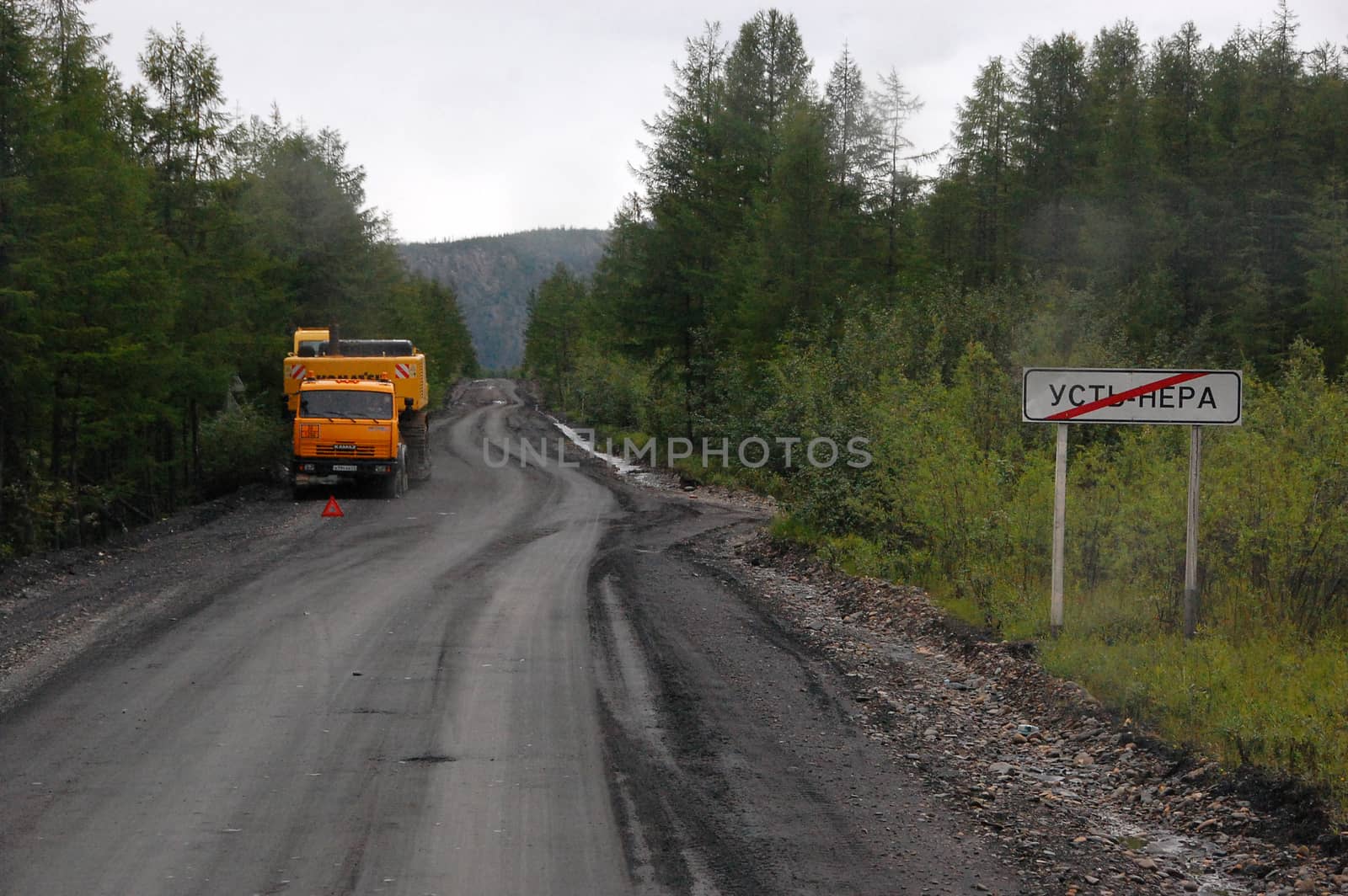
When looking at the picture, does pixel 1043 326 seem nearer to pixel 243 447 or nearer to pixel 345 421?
pixel 345 421

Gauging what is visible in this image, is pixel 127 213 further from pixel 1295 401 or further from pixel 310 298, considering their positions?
pixel 1295 401

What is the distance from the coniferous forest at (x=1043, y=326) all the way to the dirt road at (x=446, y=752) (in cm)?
250

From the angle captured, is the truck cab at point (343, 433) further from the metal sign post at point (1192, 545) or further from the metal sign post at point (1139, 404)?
the metal sign post at point (1192, 545)

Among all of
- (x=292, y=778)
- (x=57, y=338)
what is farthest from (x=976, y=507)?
(x=57, y=338)

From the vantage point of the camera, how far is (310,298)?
133ft

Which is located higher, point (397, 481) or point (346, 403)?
point (346, 403)

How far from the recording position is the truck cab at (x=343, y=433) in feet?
79.1

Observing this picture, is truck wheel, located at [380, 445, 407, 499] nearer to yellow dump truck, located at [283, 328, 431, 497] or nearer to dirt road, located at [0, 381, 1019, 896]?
yellow dump truck, located at [283, 328, 431, 497]

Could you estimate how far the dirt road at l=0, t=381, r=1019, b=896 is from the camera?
5.17m

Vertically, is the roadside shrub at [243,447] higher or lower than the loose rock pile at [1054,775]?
higher


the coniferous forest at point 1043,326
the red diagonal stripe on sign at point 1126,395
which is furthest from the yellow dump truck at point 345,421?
the red diagonal stripe on sign at point 1126,395

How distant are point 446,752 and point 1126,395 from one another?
611 cm

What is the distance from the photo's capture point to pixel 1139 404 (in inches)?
347

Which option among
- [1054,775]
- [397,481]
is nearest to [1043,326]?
[1054,775]
